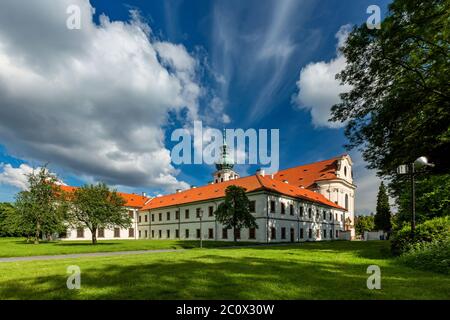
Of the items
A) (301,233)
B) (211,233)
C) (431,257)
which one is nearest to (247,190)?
(211,233)

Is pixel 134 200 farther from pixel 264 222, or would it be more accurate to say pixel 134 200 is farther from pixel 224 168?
pixel 264 222

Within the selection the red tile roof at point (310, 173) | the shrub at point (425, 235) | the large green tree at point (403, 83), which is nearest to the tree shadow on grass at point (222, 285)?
the shrub at point (425, 235)

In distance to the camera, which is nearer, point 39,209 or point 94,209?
point 94,209

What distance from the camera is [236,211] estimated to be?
32.2 m

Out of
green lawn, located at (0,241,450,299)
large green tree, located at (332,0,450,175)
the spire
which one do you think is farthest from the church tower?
green lawn, located at (0,241,450,299)

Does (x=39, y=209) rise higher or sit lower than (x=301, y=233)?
higher

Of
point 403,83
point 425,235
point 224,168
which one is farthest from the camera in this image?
point 224,168

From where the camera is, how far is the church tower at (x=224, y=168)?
75312mm

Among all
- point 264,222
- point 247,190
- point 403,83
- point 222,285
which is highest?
point 403,83

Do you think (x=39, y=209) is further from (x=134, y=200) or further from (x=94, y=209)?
(x=134, y=200)

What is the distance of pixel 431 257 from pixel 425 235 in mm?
2873

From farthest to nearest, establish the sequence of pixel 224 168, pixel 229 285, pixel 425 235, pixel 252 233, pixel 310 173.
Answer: pixel 224 168 < pixel 310 173 < pixel 252 233 < pixel 425 235 < pixel 229 285

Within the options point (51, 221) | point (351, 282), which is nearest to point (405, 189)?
point (351, 282)

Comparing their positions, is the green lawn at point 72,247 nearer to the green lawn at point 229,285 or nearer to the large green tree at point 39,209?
the large green tree at point 39,209
